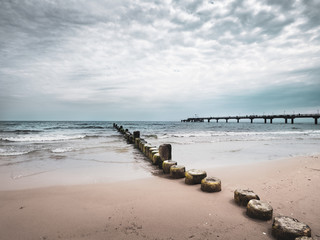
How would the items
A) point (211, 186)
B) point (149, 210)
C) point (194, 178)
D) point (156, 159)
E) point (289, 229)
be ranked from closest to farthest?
1. point (289, 229)
2. point (149, 210)
3. point (211, 186)
4. point (194, 178)
5. point (156, 159)

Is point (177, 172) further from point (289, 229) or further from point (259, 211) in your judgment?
point (289, 229)

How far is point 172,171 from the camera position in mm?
4715

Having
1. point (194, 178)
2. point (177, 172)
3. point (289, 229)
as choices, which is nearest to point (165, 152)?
point (177, 172)

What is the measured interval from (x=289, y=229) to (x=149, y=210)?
6.13ft

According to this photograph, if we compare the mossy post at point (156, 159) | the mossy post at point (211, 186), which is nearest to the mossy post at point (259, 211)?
the mossy post at point (211, 186)

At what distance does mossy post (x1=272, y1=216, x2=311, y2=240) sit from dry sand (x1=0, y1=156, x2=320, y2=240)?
19 cm

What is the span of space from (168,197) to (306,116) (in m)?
82.2

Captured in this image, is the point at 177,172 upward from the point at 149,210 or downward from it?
upward

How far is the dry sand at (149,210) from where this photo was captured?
7.83 ft

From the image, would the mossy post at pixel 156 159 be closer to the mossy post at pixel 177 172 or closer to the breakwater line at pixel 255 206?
the breakwater line at pixel 255 206

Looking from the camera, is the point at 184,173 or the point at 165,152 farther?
the point at 165,152

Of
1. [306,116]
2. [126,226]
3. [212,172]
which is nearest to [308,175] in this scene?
[212,172]

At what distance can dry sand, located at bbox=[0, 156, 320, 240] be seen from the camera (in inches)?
94.0

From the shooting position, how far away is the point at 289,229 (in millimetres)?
2098
